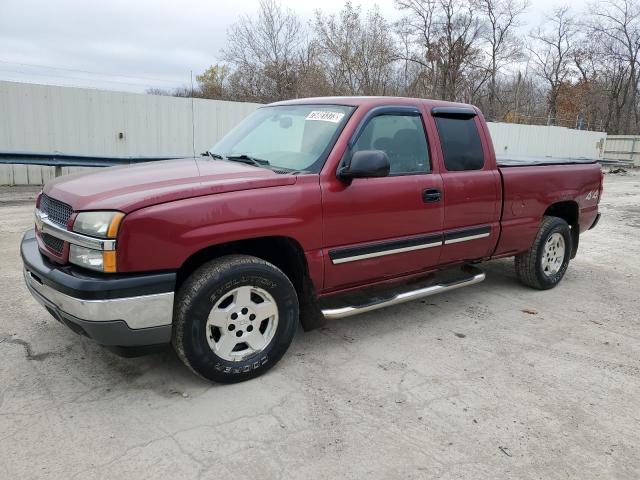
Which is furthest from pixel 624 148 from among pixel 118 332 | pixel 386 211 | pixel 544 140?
pixel 118 332

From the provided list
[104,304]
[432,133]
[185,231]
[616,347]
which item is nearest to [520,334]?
[616,347]

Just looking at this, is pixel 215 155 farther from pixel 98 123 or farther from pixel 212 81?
pixel 212 81

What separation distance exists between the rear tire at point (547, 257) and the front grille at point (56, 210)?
4.28m

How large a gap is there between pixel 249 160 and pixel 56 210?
1355mm

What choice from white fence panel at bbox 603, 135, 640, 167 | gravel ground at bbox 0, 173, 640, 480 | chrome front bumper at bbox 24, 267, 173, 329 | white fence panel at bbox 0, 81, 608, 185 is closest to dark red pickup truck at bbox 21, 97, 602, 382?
chrome front bumper at bbox 24, 267, 173, 329

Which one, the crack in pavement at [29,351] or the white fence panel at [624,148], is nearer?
the crack in pavement at [29,351]

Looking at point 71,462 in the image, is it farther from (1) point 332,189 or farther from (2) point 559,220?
(2) point 559,220

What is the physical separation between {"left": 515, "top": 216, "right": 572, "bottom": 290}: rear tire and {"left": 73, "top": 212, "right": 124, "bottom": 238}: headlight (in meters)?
4.11

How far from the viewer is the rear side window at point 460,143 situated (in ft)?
14.3

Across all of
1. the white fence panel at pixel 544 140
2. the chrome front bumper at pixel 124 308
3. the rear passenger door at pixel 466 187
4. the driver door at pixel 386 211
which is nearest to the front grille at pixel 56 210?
the chrome front bumper at pixel 124 308

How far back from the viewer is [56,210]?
319 cm

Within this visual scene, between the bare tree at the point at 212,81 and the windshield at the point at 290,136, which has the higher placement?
the bare tree at the point at 212,81

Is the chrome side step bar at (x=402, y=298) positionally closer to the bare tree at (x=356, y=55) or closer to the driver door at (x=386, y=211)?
the driver door at (x=386, y=211)

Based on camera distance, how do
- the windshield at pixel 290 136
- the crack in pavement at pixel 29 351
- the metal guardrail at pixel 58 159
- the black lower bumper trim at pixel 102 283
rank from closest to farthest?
the black lower bumper trim at pixel 102 283 → the crack in pavement at pixel 29 351 → the windshield at pixel 290 136 → the metal guardrail at pixel 58 159
